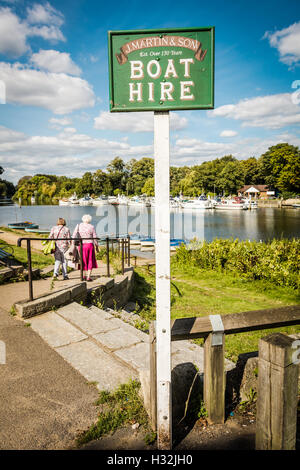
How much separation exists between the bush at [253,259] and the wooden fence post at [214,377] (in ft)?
23.8

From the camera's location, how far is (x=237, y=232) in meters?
37.1

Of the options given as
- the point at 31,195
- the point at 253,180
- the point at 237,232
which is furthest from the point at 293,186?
the point at 31,195

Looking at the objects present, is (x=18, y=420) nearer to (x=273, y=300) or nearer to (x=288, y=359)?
(x=288, y=359)

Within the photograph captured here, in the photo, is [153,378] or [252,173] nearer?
[153,378]

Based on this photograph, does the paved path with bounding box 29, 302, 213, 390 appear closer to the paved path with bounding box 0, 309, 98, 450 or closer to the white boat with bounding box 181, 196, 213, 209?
the paved path with bounding box 0, 309, 98, 450

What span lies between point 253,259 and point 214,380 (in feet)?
28.2

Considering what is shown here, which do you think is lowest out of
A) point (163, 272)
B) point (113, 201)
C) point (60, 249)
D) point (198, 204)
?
point (60, 249)

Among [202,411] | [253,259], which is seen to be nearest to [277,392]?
[202,411]

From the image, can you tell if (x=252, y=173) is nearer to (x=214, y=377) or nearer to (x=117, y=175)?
(x=117, y=175)

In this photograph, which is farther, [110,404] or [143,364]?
[143,364]

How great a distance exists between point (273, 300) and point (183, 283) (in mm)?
2942

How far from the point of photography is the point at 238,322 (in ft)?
7.79

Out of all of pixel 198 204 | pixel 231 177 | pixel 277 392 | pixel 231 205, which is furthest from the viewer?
pixel 231 177

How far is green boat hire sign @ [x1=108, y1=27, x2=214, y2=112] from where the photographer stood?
201cm
